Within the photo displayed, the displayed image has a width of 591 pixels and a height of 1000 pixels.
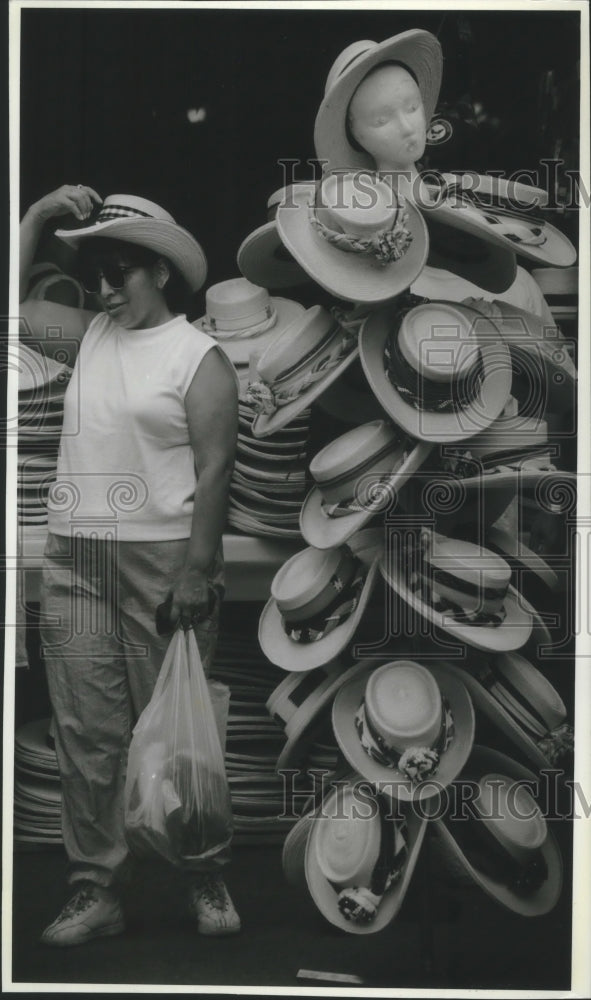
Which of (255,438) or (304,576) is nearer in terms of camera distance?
(304,576)

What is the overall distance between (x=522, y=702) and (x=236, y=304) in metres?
1.41

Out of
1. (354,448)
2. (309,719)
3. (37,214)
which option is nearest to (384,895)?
(309,719)

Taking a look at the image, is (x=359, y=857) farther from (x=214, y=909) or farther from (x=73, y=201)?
(x=73, y=201)

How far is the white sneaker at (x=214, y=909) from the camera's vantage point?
372cm

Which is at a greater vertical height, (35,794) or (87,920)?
(35,794)

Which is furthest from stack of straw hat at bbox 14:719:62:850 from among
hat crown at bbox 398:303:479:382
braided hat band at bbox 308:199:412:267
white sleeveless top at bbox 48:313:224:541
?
braided hat band at bbox 308:199:412:267

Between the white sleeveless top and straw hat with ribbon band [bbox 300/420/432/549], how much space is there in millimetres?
419

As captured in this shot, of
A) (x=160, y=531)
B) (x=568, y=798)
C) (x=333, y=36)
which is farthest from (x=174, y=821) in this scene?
(x=333, y=36)

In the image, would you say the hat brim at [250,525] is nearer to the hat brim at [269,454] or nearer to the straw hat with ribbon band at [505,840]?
the hat brim at [269,454]

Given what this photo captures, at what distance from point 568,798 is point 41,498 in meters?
1.75

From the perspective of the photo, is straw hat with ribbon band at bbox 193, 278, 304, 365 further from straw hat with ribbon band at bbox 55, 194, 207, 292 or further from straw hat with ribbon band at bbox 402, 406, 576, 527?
straw hat with ribbon band at bbox 402, 406, 576, 527

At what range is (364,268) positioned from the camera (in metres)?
3.54

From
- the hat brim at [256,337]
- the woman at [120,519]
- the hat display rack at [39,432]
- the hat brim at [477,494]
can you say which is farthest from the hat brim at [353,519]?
the hat display rack at [39,432]

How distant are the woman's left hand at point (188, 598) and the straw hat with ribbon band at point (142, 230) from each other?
90 centimetres
